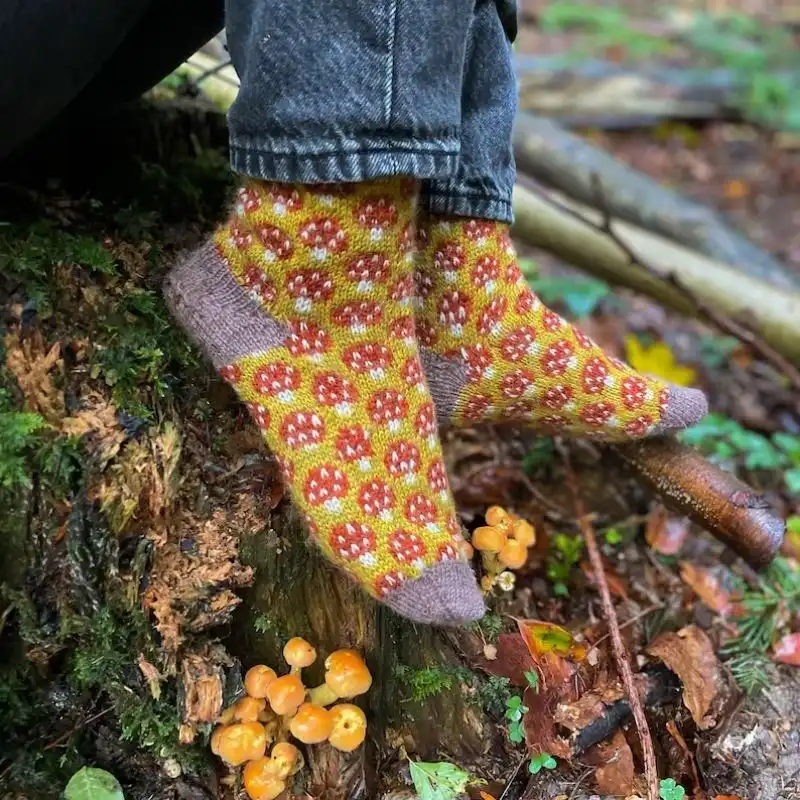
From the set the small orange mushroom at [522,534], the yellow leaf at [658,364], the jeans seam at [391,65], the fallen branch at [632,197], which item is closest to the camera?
the jeans seam at [391,65]

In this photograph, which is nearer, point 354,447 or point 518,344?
point 354,447

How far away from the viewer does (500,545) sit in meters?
1.46

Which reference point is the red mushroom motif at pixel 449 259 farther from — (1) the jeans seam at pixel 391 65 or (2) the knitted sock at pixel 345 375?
(1) the jeans seam at pixel 391 65

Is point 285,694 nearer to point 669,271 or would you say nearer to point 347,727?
point 347,727

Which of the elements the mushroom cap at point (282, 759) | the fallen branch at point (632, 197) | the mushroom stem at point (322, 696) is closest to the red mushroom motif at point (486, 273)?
the mushroom stem at point (322, 696)

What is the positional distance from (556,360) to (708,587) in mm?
761

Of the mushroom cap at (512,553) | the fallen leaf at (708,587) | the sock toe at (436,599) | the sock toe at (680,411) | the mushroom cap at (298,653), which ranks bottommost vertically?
the fallen leaf at (708,587)

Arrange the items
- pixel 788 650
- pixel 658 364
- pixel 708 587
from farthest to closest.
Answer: pixel 658 364 < pixel 708 587 < pixel 788 650

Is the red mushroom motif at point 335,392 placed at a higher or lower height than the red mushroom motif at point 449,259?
lower

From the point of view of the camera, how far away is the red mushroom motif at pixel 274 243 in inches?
46.3

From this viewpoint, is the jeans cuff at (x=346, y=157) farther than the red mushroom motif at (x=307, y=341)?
No

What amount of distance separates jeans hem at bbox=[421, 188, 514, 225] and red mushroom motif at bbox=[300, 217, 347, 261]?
0.25 metres

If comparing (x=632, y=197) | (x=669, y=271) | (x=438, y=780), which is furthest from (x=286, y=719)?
(x=632, y=197)

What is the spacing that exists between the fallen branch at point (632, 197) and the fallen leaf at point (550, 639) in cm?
207
